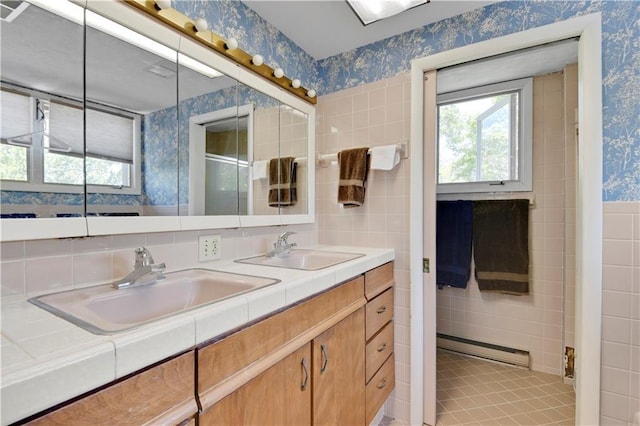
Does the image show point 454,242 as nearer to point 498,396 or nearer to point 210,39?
point 498,396

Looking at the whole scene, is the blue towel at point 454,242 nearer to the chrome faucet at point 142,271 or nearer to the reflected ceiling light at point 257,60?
the reflected ceiling light at point 257,60

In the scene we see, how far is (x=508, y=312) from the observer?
238cm

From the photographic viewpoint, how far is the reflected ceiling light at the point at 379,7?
1484 mm

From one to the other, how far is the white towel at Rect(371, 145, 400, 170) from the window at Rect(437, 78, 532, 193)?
1.07 metres

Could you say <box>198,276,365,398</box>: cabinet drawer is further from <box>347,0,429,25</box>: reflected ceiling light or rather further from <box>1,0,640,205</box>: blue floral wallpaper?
<box>347,0,429,25</box>: reflected ceiling light

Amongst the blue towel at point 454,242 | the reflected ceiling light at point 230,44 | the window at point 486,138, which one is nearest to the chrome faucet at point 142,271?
the reflected ceiling light at point 230,44

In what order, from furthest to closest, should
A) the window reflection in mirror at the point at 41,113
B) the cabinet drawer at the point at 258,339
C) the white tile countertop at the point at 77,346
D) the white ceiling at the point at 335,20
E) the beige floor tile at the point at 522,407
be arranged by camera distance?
the beige floor tile at the point at 522,407, the white ceiling at the point at 335,20, the window reflection in mirror at the point at 41,113, the cabinet drawer at the point at 258,339, the white tile countertop at the point at 77,346

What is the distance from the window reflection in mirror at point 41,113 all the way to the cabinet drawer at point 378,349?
53.8 inches

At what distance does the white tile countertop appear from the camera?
446 millimetres

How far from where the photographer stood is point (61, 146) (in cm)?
92

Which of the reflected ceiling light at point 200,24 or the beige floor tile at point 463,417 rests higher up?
the reflected ceiling light at point 200,24

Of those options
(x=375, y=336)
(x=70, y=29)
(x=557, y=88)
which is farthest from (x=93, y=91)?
(x=557, y=88)

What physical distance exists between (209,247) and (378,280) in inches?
34.9

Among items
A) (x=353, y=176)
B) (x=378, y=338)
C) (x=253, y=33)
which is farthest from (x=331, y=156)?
(x=378, y=338)
